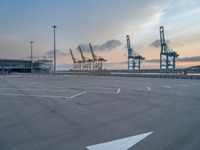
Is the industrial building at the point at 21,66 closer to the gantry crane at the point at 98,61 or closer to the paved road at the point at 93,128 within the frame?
the gantry crane at the point at 98,61

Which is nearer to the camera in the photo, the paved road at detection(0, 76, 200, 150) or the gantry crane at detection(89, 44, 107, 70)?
the paved road at detection(0, 76, 200, 150)

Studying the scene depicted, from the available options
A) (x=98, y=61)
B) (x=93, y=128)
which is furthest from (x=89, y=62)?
(x=93, y=128)

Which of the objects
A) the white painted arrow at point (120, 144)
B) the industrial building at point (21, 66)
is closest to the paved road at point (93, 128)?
the white painted arrow at point (120, 144)

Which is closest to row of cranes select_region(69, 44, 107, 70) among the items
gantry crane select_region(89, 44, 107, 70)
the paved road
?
gantry crane select_region(89, 44, 107, 70)

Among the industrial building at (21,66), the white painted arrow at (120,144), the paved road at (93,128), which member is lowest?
the white painted arrow at (120,144)

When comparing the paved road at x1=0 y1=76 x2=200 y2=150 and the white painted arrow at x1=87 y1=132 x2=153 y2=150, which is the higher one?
the paved road at x1=0 y1=76 x2=200 y2=150

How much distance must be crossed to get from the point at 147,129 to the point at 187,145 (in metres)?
1.12

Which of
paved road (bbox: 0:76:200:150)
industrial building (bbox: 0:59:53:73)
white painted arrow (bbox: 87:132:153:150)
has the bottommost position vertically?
white painted arrow (bbox: 87:132:153:150)

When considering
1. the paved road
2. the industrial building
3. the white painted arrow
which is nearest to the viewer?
the white painted arrow

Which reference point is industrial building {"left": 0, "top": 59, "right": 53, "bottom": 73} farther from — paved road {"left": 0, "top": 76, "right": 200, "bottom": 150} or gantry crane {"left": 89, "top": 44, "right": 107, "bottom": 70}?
paved road {"left": 0, "top": 76, "right": 200, "bottom": 150}

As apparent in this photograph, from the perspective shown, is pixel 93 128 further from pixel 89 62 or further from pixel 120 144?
pixel 89 62

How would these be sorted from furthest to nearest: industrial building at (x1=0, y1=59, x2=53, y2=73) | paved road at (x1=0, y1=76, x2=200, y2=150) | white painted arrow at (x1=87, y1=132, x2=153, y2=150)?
industrial building at (x1=0, y1=59, x2=53, y2=73)
paved road at (x1=0, y1=76, x2=200, y2=150)
white painted arrow at (x1=87, y1=132, x2=153, y2=150)

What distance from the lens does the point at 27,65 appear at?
83875 millimetres

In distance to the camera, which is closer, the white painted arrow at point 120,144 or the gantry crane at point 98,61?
the white painted arrow at point 120,144
